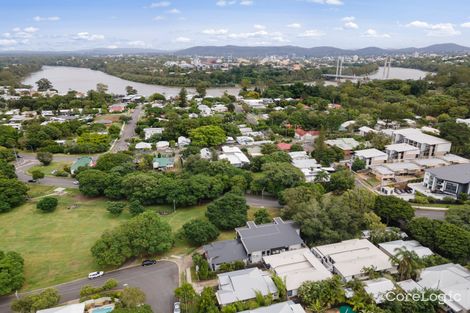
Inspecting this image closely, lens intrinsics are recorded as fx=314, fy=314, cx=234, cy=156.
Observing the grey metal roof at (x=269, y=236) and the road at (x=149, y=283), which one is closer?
the road at (x=149, y=283)

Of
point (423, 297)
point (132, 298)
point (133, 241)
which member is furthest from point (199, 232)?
point (423, 297)

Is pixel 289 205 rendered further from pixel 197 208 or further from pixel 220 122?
pixel 220 122

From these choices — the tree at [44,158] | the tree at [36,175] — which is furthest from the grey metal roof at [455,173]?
the tree at [44,158]

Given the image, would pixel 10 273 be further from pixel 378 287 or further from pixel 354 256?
pixel 378 287

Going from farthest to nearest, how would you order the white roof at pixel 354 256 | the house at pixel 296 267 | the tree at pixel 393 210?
the tree at pixel 393 210 → the white roof at pixel 354 256 → the house at pixel 296 267

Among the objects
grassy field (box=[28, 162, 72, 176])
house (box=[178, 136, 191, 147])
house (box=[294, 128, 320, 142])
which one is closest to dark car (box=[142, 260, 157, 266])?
grassy field (box=[28, 162, 72, 176])

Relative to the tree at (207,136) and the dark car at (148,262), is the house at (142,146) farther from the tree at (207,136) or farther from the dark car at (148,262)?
the dark car at (148,262)
